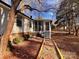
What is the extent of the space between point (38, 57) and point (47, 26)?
23491 millimetres

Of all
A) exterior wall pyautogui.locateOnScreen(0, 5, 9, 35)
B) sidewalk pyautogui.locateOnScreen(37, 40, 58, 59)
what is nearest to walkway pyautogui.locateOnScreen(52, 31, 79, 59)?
sidewalk pyautogui.locateOnScreen(37, 40, 58, 59)

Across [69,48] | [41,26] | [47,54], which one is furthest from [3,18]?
[41,26]

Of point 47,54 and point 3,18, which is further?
point 3,18

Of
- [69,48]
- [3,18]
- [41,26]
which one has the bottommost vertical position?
[69,48]

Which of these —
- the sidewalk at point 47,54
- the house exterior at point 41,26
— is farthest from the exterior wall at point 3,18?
the house exterior at point 41,26

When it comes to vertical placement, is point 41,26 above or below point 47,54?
above

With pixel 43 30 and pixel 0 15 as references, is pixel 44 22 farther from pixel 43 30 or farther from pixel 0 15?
pixel 0 15

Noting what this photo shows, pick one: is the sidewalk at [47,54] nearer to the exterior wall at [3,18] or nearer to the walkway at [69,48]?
the walkway at [69,48]

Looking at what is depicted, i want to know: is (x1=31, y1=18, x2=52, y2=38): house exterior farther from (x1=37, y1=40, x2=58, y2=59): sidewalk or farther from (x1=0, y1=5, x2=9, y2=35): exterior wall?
(x1=0, y1=5, x2=9, y2=35): exterior wall

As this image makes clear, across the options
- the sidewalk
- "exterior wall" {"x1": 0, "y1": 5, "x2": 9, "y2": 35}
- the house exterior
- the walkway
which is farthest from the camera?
the house exterior

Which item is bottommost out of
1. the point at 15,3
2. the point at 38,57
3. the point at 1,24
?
the point at 38,57

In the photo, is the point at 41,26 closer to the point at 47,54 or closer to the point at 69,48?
the point at 69,48

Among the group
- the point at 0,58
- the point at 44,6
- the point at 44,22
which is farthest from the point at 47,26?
the point at 0,58

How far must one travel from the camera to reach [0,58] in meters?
11.6
